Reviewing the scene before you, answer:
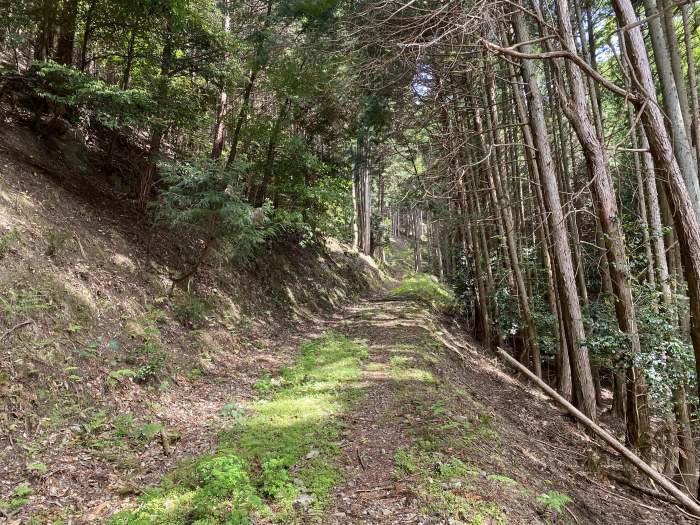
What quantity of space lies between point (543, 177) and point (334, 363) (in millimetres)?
5263

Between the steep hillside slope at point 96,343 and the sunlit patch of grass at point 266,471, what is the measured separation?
374 mm

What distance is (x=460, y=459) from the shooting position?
4551 mm

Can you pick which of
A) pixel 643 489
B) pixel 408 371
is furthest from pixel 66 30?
pixel 643 489

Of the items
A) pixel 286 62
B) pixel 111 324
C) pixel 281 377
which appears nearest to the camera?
pixel 111 324

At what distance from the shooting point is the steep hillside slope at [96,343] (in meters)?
4.11

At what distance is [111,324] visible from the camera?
630 centimetres

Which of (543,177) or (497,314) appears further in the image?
(497,314)

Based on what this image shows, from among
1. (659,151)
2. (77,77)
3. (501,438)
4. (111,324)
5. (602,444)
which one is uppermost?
(77,77)

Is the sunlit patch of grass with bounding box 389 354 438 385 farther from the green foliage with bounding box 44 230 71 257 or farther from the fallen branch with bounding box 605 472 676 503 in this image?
the green foliage with bounding box 44 230 71 257

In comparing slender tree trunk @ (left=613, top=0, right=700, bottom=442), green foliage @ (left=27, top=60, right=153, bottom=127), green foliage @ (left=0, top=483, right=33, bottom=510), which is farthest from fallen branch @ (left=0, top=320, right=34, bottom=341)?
slender tree trunk @ (left=613, top=0, right=700, bottom=442)

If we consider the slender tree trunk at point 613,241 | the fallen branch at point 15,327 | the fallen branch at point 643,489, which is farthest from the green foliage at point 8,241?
the fallen branch at point 643,489

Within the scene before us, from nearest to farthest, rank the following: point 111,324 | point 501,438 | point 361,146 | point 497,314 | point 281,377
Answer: point 501,438 < point 111,324 < point 281,377 < point 497,314 < point 361,146

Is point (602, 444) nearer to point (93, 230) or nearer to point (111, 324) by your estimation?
point (111, 324)

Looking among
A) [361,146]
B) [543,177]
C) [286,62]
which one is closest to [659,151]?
[543,177]
